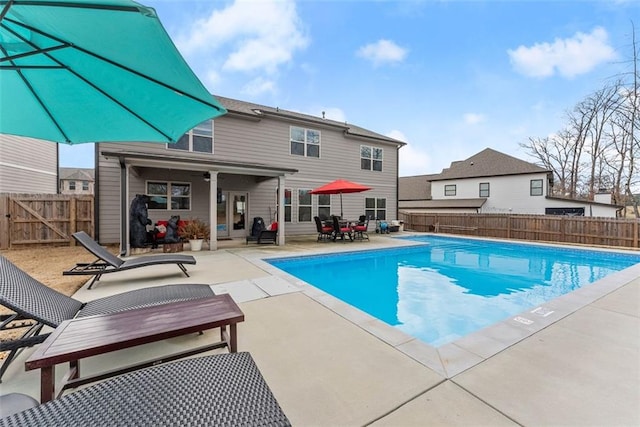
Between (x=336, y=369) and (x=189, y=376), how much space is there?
4.15 feet

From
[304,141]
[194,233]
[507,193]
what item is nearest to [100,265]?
[194,233]

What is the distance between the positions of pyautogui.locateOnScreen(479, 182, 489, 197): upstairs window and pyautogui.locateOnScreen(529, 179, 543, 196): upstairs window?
301 centimetres

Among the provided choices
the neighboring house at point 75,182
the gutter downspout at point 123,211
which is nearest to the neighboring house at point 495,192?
the gutter downspout at point 123,211

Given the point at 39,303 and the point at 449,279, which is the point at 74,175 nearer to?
the point at 39,303

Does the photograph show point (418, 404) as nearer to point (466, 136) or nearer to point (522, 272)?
point (522, 272)

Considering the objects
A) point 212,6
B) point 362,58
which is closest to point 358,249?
point 212,6

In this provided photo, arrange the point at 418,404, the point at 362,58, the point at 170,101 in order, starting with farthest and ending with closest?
the point at 362,58, the point at 170,101, the point at 418,404

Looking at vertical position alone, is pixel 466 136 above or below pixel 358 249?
above

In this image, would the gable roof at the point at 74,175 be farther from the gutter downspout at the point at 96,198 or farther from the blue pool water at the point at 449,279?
the blue pool water at the point at 449,279

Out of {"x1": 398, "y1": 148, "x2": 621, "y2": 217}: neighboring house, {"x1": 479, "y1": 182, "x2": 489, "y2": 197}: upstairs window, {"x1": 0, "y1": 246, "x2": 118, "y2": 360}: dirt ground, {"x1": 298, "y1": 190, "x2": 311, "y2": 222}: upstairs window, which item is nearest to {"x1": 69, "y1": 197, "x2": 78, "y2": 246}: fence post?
{"x1": 0, "y1": 246, "x2": 118, "y2": 360}: dirt ground

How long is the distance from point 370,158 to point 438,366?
1438 cm

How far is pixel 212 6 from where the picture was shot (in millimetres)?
8320

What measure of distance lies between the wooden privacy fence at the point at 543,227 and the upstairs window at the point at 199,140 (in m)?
12.9

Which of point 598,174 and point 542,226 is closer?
point 542,226
